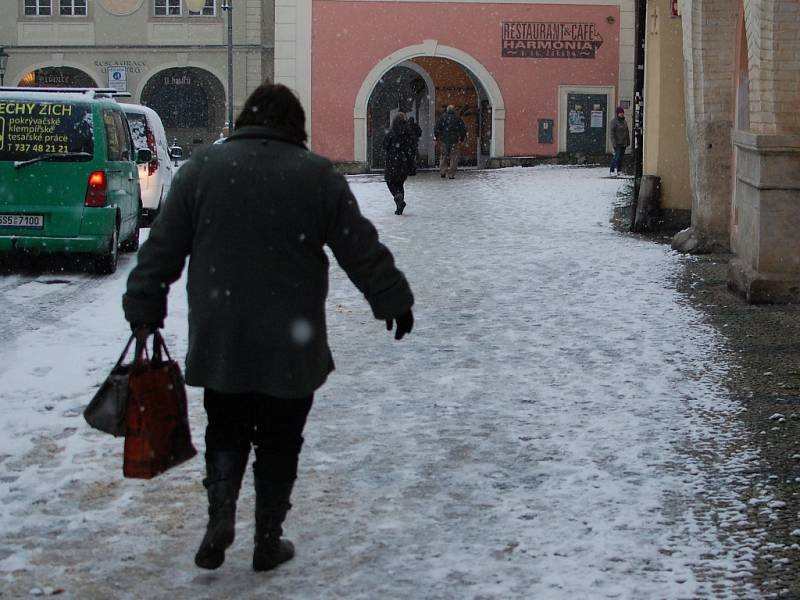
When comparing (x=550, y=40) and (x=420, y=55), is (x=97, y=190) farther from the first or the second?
(x=550, y=40)

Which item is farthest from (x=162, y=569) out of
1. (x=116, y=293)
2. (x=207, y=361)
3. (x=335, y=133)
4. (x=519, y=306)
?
(x=335, y=133)

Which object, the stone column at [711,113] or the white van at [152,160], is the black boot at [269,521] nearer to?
the stone column at [711,113]

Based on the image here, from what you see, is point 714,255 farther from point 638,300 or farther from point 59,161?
point 59,161

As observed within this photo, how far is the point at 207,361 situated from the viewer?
4.54 metres

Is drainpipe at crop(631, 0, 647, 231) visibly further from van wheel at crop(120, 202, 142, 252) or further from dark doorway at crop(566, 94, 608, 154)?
dark doorway at crop(566, 94, 608, 154)

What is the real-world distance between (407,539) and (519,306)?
6108 millimetres

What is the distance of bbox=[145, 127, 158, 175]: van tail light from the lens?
17.9m

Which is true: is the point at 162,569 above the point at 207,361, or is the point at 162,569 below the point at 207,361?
below

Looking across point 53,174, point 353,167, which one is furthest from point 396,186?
point 353,167

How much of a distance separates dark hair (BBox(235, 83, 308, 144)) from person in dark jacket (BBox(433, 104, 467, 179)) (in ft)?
86.1

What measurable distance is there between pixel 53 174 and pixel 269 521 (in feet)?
28.1

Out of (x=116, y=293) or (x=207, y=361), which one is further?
(x=116, y=293)

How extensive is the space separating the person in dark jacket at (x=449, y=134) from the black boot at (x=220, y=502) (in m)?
26.4

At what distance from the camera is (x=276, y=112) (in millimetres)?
4574
